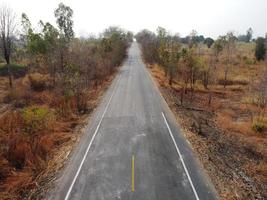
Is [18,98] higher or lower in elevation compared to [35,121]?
higher

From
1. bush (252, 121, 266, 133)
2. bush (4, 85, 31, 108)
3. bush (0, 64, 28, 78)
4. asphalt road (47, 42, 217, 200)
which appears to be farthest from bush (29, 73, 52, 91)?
bush (252, 121, 266, 133)

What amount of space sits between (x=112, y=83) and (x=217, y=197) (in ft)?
86.2

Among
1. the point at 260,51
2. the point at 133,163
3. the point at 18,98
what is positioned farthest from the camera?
the point at 260,51

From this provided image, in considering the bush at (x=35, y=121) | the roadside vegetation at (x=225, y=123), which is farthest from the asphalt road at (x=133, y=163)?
the bush at (x=35, y=121)

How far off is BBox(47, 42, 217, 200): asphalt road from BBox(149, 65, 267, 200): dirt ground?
88cm

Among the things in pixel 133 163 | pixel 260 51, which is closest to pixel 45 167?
pixel 133 163

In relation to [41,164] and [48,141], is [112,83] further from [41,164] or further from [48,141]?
[41,164]

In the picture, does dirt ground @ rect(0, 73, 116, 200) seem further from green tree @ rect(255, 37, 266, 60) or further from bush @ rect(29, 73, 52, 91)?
green tree @ rect(255, 37, 266, 60)

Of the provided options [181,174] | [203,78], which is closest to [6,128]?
[181,174]

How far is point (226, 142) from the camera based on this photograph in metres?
16.7

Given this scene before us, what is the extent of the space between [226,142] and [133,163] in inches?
288

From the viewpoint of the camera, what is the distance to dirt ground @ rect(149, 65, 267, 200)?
456 inches

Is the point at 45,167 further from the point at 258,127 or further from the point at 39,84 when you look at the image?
the point at 39,84

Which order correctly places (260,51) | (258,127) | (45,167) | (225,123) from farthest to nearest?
1. (260,51)
2. (225,123)
3. (258,127)
4. (45,167)
